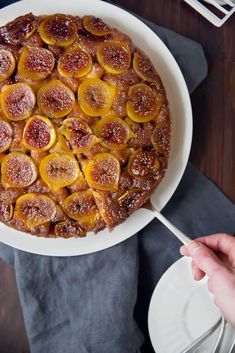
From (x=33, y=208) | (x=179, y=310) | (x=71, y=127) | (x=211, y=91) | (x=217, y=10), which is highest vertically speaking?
(x=217, y=10)

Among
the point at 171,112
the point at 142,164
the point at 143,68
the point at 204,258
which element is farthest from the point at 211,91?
the point at 204,258

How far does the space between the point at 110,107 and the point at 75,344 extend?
831 mm

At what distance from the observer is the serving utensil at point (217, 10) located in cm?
207

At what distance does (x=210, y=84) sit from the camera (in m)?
2.17

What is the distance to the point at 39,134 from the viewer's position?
188 centimetres

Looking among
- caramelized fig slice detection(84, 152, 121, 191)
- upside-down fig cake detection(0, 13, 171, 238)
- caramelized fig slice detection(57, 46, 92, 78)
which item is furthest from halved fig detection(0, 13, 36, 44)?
caramelized fig slice detection(84, 152, 121, 191)

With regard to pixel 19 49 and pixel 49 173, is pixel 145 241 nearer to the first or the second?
pixel 49 173

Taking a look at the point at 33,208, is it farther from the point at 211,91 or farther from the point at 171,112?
the point at 211,91

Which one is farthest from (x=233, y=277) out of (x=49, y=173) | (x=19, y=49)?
(x=19, y=49)

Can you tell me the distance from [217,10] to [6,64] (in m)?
0.82

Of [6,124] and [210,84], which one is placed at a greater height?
[210,84]

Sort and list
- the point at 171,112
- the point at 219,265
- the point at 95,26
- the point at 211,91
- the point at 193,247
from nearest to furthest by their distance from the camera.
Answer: the point at 219,265 → the point at 193,247 → the point at 95,26 → the point at 171,112 → the point at 211,91

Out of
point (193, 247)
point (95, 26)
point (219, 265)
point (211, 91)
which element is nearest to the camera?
point (219, 265)

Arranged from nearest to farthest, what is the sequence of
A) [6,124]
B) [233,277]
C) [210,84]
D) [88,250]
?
[233,277] < [6,124] < [88,250] < [210,84]
